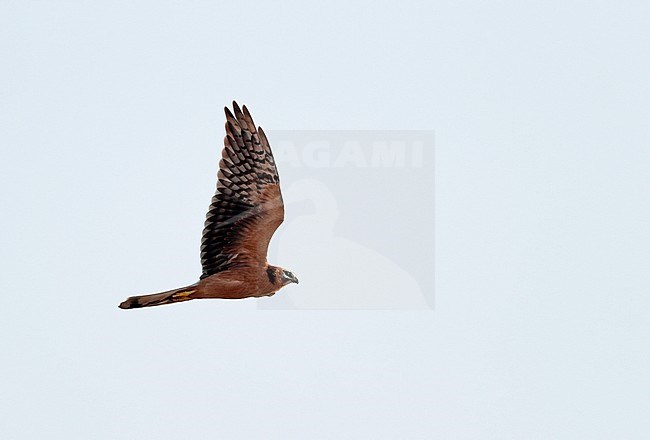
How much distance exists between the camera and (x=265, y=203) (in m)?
14.4

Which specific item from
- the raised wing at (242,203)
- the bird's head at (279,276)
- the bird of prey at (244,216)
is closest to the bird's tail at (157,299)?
the bird of prey at (244,216)

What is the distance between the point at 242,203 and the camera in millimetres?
14477

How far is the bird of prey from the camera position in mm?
14188

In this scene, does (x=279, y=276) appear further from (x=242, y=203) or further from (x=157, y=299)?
(x=157, y=299)

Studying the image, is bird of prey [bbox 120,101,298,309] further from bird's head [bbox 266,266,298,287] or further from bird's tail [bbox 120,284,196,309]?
bird's tail [bbox 120,284,196,309]

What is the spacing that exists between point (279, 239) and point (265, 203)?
11.1 m

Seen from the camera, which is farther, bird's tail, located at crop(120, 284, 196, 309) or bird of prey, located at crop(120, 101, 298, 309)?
bird of prey, located at crop(120, 101, 298, 309)

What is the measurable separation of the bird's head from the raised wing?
0.21m

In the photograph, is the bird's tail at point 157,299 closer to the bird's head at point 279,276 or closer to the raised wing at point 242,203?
the raised wing at point 242,203

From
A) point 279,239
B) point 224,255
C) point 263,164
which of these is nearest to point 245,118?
point 263,164

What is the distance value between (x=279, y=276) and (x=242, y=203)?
4.34 ft

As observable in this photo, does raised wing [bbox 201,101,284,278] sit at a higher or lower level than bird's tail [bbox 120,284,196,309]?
higher

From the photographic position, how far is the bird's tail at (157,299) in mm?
12828

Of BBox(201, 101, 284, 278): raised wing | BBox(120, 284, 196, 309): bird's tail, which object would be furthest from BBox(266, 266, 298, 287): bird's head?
BBox(120, 284, 196, 309): bird's tail
